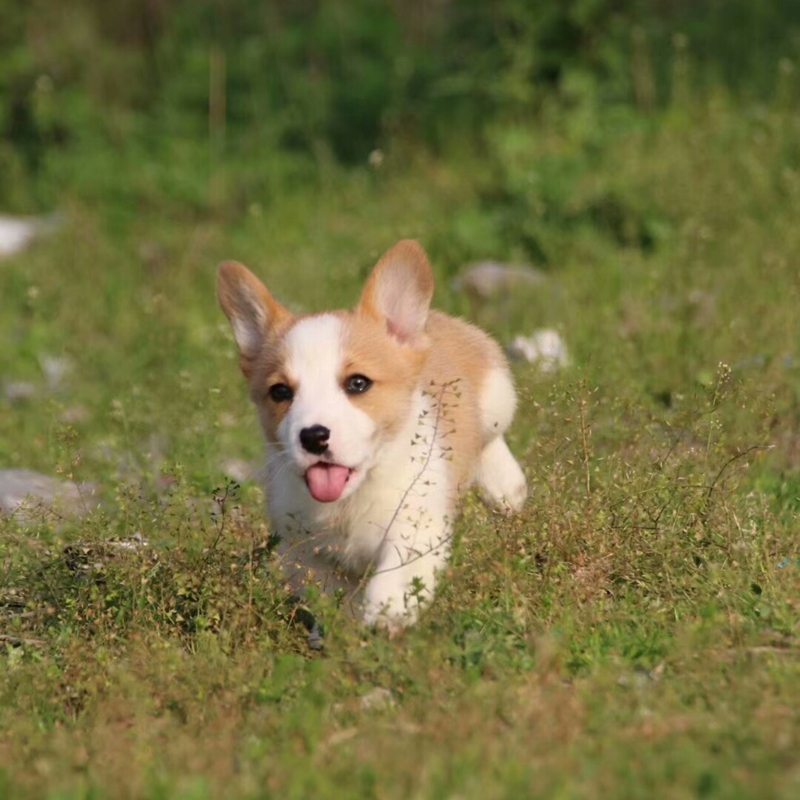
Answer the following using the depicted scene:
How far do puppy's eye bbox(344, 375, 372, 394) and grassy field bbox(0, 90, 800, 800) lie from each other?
1.65ft

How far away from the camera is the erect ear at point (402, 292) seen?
477 cm

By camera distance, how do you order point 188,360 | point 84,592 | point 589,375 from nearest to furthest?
point 84,592
point 589,375
point 188,360

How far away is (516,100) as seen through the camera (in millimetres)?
9922

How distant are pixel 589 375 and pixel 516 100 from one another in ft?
16.9

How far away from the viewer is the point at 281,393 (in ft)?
14.8

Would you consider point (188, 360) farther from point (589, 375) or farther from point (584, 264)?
point (589, 375)

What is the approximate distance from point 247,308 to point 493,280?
3.10 metres

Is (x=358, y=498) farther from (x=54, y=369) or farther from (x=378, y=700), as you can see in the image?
(x=54, y=369)

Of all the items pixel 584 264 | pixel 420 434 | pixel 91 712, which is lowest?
pixel 91 712

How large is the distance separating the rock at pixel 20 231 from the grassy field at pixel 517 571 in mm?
1839

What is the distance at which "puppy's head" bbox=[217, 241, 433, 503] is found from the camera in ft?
14.0

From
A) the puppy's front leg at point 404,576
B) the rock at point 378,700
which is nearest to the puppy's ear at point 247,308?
the puppy's front leg at point 404,576

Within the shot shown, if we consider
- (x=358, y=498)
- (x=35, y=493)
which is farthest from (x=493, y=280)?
(x=358, y=498)

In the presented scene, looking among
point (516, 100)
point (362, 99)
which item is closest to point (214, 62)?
point (362, 99)
